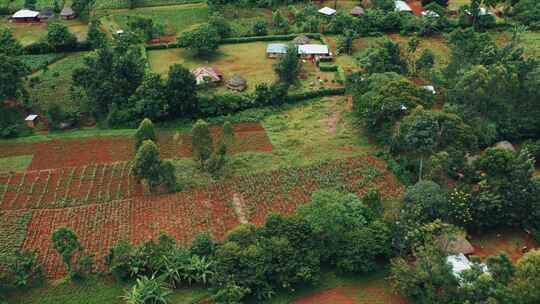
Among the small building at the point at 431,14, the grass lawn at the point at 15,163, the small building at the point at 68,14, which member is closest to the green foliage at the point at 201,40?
the small building at the point at 68,14

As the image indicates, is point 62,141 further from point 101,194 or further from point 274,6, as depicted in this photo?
point 274,6

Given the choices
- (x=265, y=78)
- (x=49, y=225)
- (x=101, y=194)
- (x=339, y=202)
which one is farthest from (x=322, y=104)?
(x=49, y=225)

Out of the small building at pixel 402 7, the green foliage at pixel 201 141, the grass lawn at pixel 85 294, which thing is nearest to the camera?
the grass lawn at pixel 85 294

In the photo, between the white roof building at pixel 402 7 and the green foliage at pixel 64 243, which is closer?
the green foliage at pixel 64 243

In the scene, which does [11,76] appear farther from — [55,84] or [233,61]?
[233,61]

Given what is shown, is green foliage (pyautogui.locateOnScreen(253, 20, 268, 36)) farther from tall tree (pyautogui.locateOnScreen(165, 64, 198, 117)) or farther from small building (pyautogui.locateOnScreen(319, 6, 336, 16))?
tall tree (pyautogui.locateOnScreen(165, 64, 198, 117))

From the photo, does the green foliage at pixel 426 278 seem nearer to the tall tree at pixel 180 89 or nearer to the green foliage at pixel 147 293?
the green foliage at pixel 147 293
